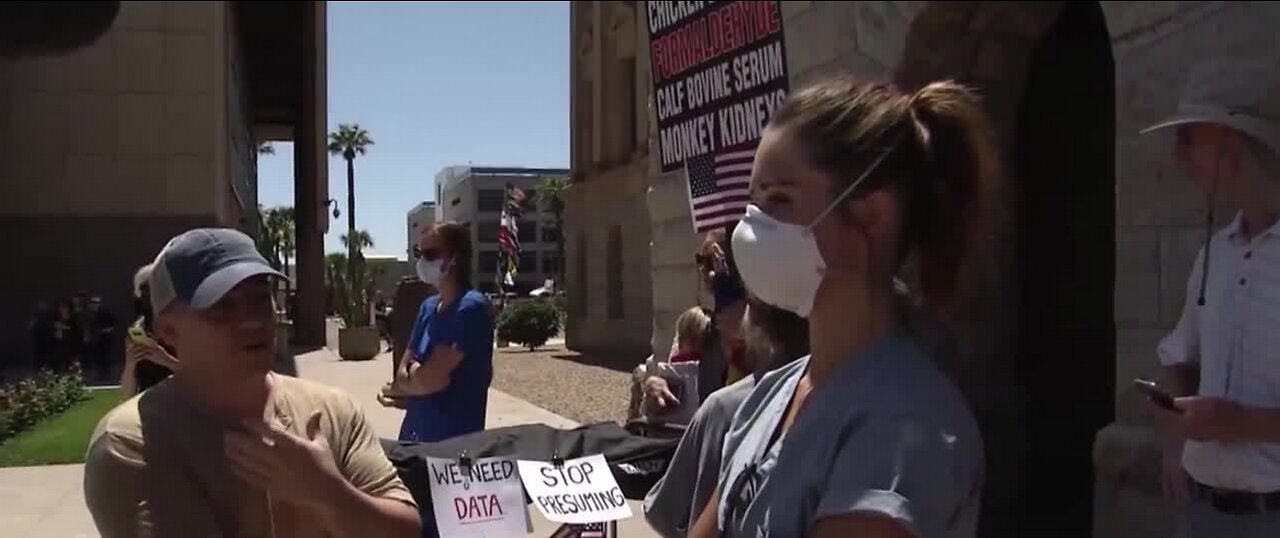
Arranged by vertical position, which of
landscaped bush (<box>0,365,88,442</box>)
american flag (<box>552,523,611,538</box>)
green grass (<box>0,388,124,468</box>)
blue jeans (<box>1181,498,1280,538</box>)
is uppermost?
blue jeans (<box>1181,498,1280,538</box>)

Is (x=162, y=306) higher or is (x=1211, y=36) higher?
(x=1211, y=36)

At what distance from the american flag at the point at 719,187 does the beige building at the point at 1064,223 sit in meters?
0.69

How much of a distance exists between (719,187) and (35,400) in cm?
976

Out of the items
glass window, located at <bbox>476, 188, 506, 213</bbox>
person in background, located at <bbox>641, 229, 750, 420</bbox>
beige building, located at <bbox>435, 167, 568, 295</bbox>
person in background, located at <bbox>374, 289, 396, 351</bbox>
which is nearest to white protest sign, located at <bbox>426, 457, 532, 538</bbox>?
person in background, located at <bbox>641, 229, 750, 420</bbox>

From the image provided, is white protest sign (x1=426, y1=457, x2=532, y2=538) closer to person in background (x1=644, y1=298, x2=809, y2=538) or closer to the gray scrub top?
person in background (x1=644, y1=298, x2=809, y2=538)

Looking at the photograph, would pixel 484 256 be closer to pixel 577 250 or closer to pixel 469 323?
pixel 577 250

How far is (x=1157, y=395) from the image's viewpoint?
3.06 m

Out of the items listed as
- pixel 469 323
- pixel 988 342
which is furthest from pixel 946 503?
pixel 988 342

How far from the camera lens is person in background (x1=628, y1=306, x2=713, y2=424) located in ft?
16.8

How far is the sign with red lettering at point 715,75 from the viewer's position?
6805mm

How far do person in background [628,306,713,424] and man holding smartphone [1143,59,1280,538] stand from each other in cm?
216

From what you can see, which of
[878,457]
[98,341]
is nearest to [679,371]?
[878,457]

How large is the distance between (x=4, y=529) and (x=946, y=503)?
7.34 metres

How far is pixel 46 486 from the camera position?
9.11 meters
